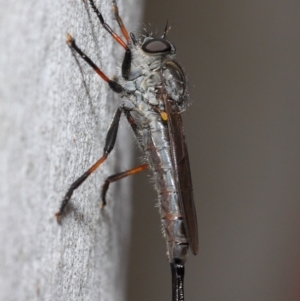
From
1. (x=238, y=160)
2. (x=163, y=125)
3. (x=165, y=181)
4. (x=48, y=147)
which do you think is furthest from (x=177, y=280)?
(x=238, y=160)

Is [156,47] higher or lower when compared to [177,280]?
higher

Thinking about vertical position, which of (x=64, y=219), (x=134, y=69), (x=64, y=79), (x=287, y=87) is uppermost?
(x=287, y=87)

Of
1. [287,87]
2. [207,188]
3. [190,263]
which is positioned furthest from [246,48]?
[190,263]

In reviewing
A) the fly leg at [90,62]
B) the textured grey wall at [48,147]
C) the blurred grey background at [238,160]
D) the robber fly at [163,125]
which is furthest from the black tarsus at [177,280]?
the blurred grey background at [238,160]

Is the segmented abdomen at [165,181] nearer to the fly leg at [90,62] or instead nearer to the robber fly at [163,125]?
the robber fly at [163,125]

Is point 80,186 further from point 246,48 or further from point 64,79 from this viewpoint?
point 246,48

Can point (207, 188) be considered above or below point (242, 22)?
below

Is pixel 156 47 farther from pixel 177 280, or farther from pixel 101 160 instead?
pixel 177 280
